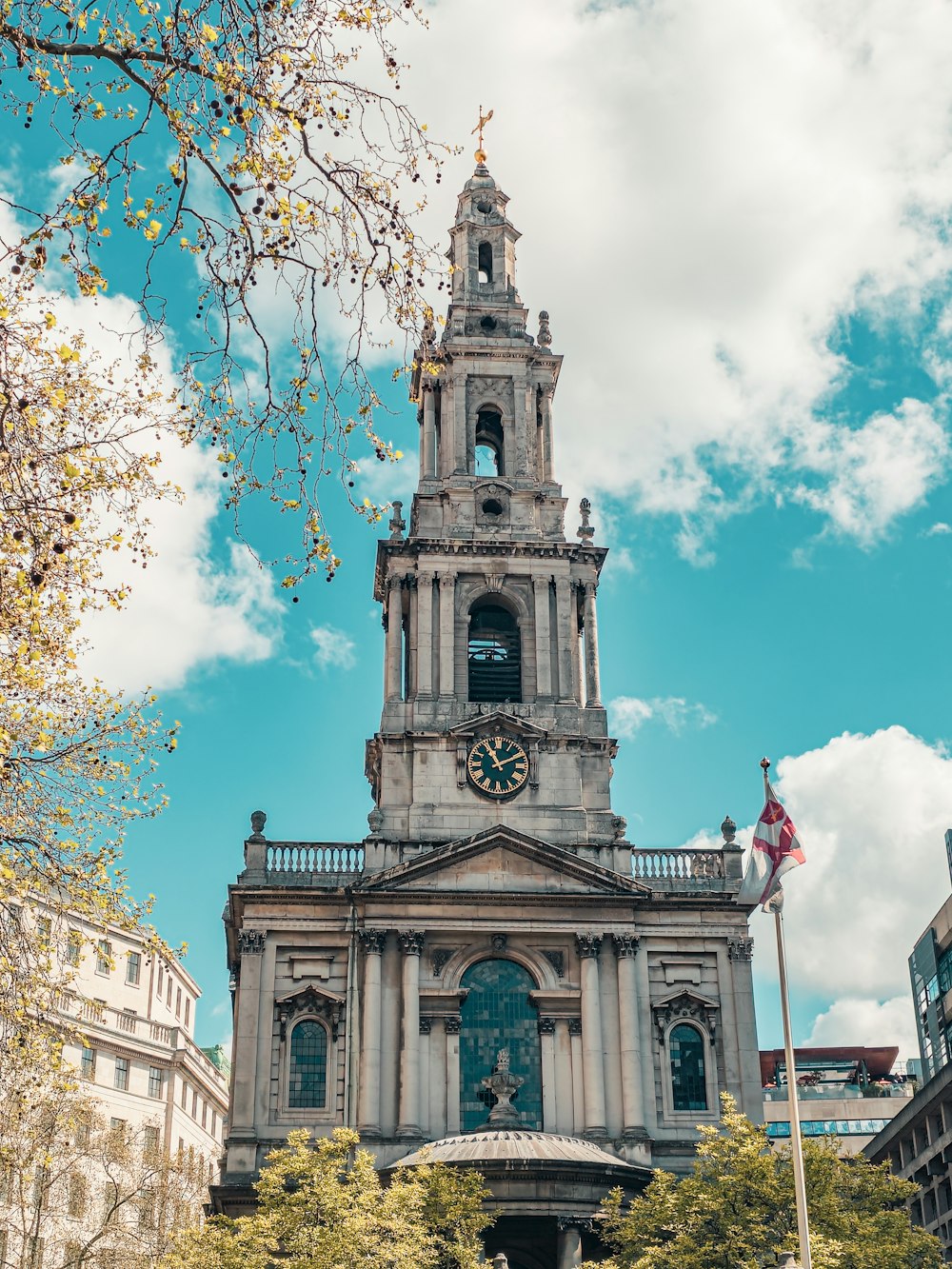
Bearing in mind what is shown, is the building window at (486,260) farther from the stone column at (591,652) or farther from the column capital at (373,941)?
the column capital at (373,941)

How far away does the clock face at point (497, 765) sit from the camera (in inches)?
2098

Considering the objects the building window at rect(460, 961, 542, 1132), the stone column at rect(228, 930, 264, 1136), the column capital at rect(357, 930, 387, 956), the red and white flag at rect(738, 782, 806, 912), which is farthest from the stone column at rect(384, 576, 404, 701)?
the red and white flag at rect(738, 782, 806, 912)

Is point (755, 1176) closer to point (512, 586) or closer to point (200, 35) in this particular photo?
point (512, 586)

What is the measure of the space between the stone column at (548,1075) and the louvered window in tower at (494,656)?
11.9m

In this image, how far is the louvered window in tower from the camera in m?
56.2

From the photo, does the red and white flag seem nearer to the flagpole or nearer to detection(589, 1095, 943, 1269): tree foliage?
the flagpole

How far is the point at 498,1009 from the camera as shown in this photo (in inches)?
1961

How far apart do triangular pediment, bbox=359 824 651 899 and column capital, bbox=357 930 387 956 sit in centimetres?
169

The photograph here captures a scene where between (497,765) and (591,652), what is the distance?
20.0 feet

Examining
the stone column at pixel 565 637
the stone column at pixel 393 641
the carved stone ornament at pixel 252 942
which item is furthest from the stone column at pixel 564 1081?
the stone column at pixel 393 641

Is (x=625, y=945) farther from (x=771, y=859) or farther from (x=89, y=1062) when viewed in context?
(x=89, y=1062)

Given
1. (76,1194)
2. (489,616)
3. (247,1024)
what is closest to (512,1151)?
(247,1024)

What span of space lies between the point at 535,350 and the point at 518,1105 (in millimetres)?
28552

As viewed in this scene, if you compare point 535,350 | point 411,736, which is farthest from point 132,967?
point 535,350
